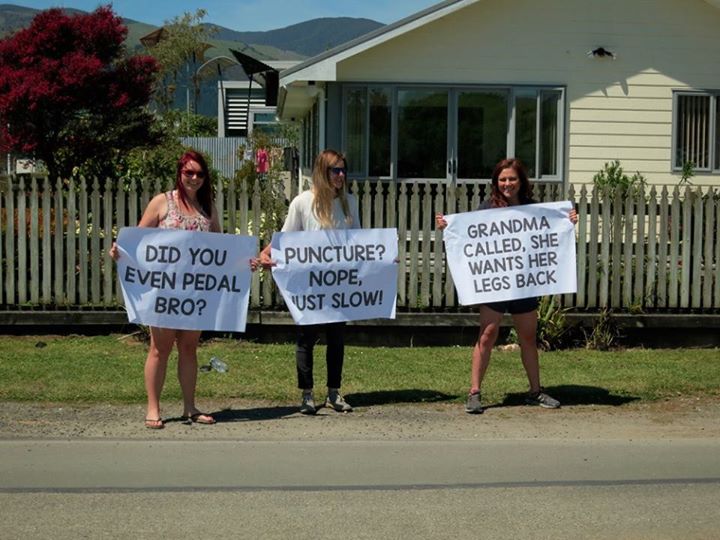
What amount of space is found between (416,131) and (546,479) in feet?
32.1

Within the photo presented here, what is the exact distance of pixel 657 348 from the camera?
1173 centimetres

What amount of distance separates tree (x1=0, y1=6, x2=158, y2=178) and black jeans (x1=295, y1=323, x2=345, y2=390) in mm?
10997

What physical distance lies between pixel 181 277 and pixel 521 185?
8.74 ft

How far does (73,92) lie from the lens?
1861cm

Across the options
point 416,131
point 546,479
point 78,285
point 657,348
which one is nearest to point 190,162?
point 546,479

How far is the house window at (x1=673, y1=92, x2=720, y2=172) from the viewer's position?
642 inches

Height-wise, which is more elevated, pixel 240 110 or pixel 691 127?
pixel 240 110

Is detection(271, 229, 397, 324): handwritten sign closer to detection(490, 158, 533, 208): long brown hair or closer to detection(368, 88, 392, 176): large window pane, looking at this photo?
detection(490, 158, 533, 208): long brown hair

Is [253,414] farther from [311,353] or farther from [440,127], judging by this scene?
[440,127]

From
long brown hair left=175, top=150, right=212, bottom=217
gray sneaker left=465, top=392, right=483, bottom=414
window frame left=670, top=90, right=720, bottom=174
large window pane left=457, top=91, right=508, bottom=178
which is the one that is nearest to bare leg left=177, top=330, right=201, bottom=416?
long brown hair left=175, top=150, right=212, bottom=217

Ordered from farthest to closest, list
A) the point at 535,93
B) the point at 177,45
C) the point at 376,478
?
1. the point at 177,45
2. the point at 535,93
3. the point at 376,478

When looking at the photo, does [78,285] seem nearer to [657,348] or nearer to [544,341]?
[544,341]

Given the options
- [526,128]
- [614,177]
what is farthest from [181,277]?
[614,177]

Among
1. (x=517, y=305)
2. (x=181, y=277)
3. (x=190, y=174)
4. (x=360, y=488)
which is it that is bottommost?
(x=360, y=488)
